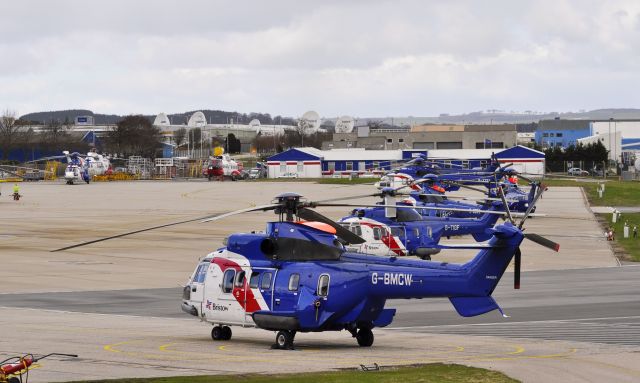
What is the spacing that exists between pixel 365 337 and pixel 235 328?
5.33 meters

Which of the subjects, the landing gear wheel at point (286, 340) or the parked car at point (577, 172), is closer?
the landing gear wheel at point (286, 340)

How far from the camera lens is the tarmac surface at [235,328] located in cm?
2211

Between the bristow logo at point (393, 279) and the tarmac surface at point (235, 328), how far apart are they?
1.60m

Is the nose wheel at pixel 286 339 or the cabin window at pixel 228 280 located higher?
the cabin window at pixel 228 280

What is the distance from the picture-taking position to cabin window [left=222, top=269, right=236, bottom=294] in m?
25.9

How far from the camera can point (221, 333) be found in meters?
26.8

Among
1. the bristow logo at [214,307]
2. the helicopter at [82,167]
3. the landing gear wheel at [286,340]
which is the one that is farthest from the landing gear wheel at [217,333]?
the helicopter at [82,167]

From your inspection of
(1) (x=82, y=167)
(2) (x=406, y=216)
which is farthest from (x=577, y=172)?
(2) (x=406, y=216)

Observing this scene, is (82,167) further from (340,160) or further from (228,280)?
(228,280)

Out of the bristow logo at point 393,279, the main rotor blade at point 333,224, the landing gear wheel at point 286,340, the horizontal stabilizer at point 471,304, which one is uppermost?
the main rotor blade at point 333,224

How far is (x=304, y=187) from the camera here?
117000 millimetres

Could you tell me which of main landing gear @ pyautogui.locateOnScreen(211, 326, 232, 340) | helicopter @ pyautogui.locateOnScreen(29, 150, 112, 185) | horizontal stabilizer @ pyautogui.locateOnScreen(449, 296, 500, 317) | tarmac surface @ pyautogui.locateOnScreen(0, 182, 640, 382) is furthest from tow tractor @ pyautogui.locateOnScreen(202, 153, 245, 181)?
horizontal stabilizer @ pyautogui.locateOnScreen(449, 296, 500, 317)

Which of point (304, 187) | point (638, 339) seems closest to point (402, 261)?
point (638, 339)

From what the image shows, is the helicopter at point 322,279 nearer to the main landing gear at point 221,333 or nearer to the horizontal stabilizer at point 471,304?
the horizontal stabilizer at point 471,304
